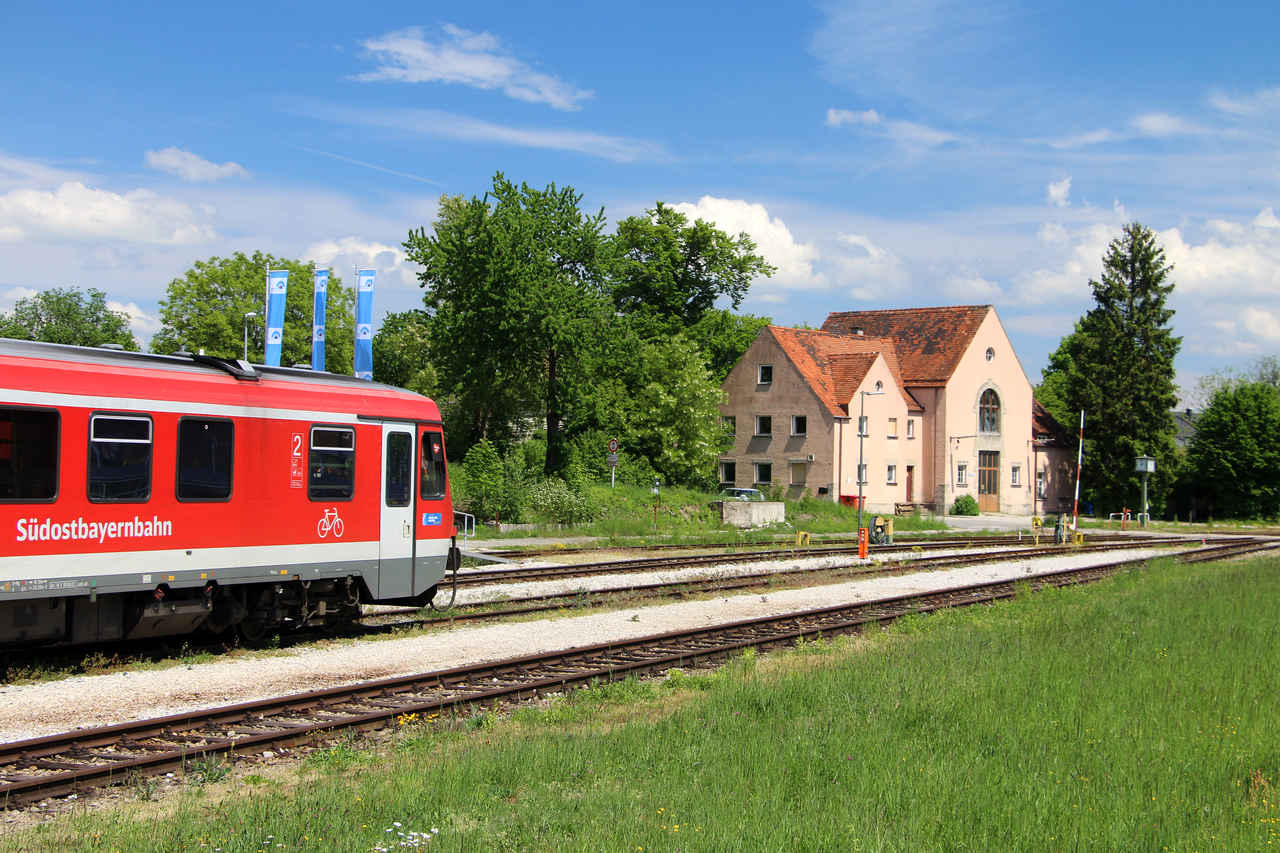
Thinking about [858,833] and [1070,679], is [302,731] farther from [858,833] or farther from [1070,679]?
[1070,679]

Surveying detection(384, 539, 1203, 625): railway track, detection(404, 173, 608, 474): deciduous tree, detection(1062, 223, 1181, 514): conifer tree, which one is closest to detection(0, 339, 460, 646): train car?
detection(384, 539, 1203, 625): railway track

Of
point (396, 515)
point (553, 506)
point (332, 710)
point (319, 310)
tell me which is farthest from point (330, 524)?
point (553, 506)

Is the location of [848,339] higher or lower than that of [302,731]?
higher

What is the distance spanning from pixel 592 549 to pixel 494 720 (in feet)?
66.5

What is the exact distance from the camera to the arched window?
62.5m

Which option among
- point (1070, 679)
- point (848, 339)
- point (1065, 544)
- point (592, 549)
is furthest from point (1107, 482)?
point (1070, 679)

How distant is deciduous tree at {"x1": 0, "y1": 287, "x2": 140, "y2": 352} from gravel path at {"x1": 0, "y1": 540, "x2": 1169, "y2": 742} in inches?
3160

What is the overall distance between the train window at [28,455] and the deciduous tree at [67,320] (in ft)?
272

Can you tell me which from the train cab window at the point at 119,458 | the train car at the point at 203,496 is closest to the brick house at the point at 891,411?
the train car at the point at 203,496

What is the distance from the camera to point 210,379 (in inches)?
526

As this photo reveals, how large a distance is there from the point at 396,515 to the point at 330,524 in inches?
43.1

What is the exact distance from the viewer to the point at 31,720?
10.3 m

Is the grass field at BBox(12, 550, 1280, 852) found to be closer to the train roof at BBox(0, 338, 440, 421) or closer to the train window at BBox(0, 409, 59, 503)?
the train window at BBox(0, 409, 59, 503)

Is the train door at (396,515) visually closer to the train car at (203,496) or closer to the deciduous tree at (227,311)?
the train car at (203,496)
